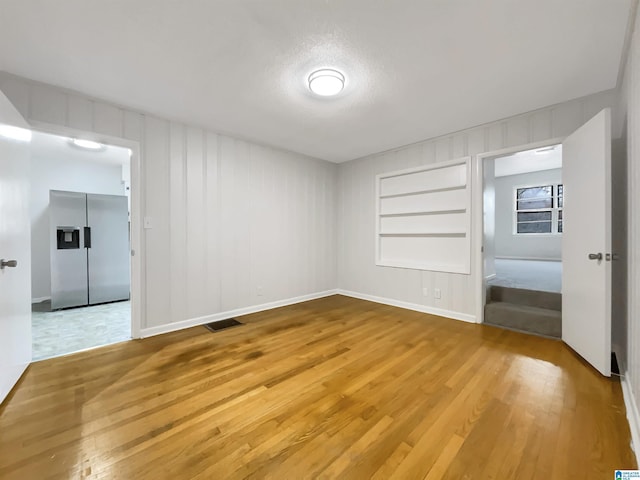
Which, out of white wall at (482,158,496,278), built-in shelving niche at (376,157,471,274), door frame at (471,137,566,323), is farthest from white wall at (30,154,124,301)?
white wall at (482,158,496,278)

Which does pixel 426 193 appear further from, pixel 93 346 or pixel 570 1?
pixel 93 346

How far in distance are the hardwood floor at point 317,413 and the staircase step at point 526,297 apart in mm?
802

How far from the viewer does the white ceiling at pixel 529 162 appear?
5.53 m

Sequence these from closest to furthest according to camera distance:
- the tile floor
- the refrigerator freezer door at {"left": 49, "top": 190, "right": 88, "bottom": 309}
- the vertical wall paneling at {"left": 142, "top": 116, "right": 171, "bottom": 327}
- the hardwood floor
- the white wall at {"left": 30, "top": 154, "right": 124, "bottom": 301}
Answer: the hardwood floor, the tile floor, the vertical wall paneling at {"left": 142, "top": 116, "right": 171, "bottom": 327}, the refrigerator freezer door at {"left": 49, "top": 190, "right": 88, "bottom": 309}, the white wall at {"left": 30, "top": 154, "right": 124, "bottom": 301}

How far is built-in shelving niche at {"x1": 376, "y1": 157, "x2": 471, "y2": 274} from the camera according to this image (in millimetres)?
3570

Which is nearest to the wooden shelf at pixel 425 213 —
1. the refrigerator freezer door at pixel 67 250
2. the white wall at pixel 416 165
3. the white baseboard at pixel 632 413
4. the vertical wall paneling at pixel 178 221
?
the white wall at pixel 416 165

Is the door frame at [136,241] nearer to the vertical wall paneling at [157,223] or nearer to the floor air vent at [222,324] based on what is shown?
the vertical wall paneling at [157,223]

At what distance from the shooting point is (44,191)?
466 cm

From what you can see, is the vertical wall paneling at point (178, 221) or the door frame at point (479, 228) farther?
the door frame at point (479, 228)

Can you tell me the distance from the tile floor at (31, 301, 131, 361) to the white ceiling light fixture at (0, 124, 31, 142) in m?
1.96

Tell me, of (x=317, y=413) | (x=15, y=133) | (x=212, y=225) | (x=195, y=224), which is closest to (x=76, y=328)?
(x=195, y=224)

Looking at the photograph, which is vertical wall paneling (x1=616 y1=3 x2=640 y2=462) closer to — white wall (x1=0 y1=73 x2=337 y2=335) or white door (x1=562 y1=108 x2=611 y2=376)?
white door (x1=562 y1=108 x2=611 y2=376)

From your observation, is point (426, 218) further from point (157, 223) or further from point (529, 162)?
point (529, 162)

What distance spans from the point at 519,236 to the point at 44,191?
11.0 m
